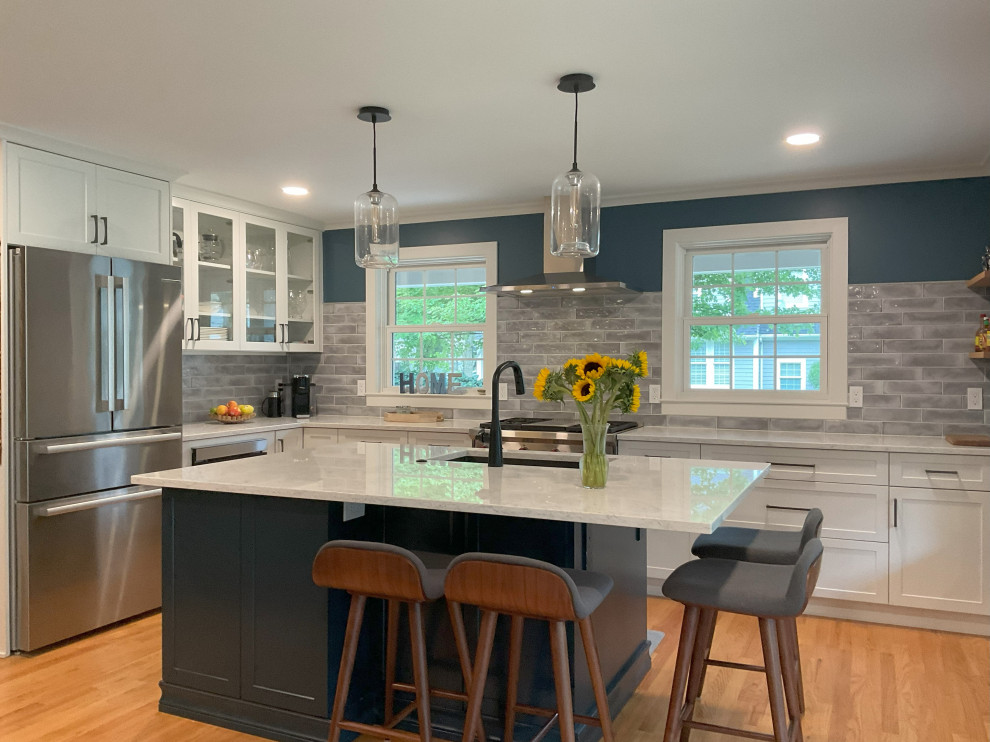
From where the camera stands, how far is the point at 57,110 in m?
3.30

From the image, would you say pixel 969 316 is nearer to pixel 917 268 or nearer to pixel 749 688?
pixel 917 268

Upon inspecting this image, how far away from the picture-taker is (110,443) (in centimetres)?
386

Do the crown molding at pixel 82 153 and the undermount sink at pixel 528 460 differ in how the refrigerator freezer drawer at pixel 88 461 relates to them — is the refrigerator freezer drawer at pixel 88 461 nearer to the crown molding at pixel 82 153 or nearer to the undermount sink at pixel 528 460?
the crown molding at pixel 82 153

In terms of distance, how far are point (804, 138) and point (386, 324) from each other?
324cm

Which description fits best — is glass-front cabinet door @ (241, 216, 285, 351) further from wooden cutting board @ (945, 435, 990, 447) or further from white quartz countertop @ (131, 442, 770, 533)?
wooden cutting board @ (945, 435, 990, 447)

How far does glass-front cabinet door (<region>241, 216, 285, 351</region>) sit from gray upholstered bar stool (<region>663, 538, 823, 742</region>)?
3.65 m

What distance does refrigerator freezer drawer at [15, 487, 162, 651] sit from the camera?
11.6 ft

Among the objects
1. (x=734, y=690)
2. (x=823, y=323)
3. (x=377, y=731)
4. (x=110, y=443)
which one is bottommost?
(x=734, y=690)

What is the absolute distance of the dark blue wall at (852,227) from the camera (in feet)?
14.1

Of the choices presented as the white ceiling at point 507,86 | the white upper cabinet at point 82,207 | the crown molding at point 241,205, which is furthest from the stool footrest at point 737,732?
the crown molding at point 241,205

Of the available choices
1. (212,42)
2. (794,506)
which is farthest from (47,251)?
(794,506)

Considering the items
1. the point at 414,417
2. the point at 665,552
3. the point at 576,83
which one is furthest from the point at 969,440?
the point at 414,417

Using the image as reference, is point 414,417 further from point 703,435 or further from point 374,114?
point 374,114

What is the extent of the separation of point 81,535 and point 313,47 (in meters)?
2.54
